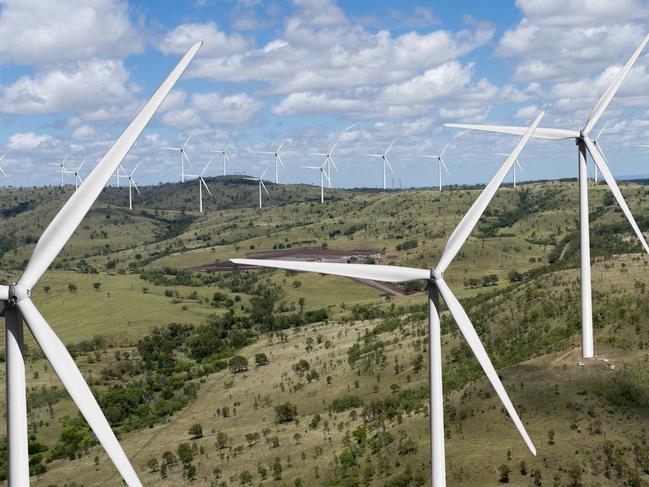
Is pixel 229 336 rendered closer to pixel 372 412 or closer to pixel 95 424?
pixel 372 412

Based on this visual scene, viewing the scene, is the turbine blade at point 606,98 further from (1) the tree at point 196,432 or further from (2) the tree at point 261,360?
(2) the tree at point 261,360

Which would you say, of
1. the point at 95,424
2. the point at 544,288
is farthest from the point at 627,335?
the point at 95,424

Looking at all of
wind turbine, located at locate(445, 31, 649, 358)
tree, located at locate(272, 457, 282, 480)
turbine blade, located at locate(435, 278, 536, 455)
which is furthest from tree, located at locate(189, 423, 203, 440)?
turbine blade, located at locate(435, 278, 536, 455)

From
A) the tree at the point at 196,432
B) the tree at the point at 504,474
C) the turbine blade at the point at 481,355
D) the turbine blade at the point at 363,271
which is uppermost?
the turbine blade at the point at 363,271

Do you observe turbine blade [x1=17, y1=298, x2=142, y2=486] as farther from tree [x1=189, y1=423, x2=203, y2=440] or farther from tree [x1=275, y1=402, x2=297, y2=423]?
tree [x1=275, y1=402, x2=297, y2=423]

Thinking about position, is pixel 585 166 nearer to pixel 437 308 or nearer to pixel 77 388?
pixel 437 308

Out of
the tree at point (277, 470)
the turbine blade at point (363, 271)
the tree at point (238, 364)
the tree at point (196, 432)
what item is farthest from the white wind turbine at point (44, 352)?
the tree at point (238, 364)
